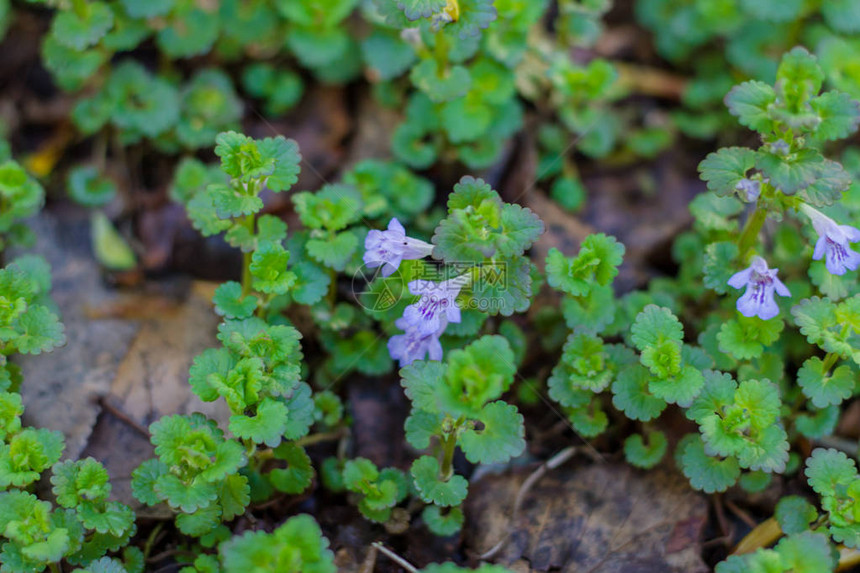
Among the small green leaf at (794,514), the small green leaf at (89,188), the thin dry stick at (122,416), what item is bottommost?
the thin dry stick at (122,416)

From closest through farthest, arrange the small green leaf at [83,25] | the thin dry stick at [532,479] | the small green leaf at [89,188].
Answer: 1. the thin dry stick at [532,479]
2. the small green leaf at [83,25]
3. the small green leaf at [89,188]

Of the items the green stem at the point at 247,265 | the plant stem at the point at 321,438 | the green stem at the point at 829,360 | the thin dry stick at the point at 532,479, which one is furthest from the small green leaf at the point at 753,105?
the plant stem at the point at 321,438

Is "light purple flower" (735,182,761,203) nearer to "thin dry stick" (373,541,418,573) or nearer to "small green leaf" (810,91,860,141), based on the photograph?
"small green leaf" (810,91,860,141)

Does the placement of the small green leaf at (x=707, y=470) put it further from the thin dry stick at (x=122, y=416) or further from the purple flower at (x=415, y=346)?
the thin dry stick at (x=122, y=416)

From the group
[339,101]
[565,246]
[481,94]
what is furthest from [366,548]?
[339,101]

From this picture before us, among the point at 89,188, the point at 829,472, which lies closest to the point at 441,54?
the point at 89,188

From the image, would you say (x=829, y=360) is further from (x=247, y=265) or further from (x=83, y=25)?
(x=83, y=25)

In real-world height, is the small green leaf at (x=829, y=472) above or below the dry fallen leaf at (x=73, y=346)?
above
